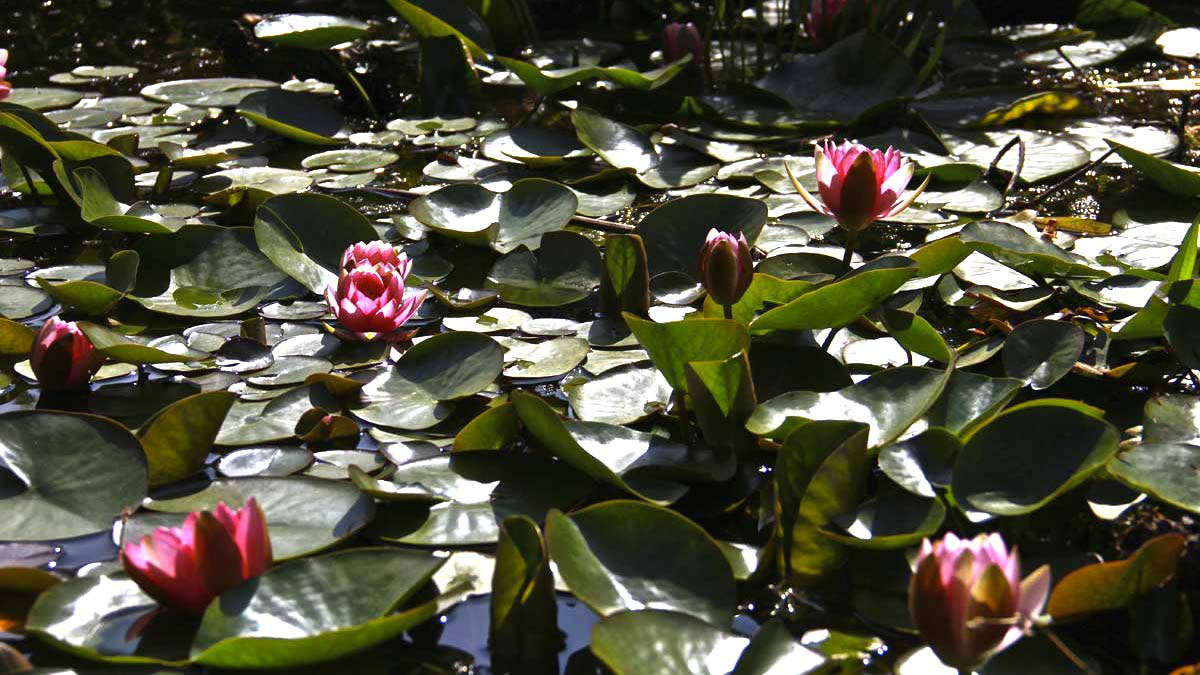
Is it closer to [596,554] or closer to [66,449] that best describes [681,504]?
[596,554]

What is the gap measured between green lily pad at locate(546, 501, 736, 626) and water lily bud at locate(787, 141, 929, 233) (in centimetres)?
66

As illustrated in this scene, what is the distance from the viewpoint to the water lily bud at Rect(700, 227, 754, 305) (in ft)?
4.70

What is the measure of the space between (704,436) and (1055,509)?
16.1 inches

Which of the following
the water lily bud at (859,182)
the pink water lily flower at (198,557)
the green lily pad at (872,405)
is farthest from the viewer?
the water lily bud at (859,182)

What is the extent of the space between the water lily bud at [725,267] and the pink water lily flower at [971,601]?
0.60 m

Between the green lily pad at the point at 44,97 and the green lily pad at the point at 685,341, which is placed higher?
the green lily pad at the point at 685,341

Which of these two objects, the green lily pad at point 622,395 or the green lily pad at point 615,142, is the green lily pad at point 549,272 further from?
the green lily pad at point 615,142

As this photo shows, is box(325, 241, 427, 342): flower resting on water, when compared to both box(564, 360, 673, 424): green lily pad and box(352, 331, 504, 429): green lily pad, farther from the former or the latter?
box(564, 360, 673, 424): green lily pad

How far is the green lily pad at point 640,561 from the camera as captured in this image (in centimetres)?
108

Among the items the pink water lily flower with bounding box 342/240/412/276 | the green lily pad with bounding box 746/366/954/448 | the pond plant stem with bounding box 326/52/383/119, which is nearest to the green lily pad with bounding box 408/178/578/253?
the pink water lily flower with bounding box 342/240/412/276

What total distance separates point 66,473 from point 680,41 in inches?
85.7

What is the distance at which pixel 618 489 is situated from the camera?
1.29 meters

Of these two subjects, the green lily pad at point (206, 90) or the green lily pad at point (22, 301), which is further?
the green lily pad at point (206, 90)

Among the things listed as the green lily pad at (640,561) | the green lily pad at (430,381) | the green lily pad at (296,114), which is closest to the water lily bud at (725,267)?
the green lily pad at (430,381)
